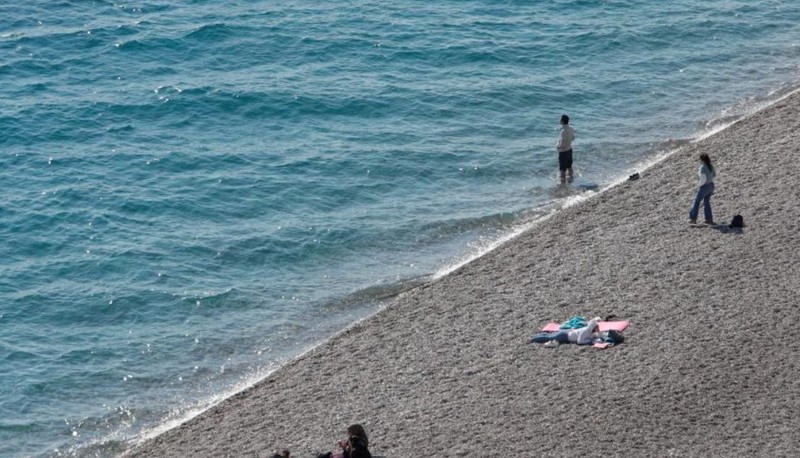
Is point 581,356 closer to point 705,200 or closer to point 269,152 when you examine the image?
point 705,200

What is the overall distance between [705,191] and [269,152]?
15403 millimetres

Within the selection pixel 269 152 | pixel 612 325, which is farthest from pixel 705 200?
pixel 269 152

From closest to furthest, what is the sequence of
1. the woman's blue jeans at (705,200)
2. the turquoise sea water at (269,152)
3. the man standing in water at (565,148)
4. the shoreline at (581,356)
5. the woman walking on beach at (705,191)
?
1. the shoreline at (581,356)
2. the woman walking on beach at (705,191)
3. the woman's blue jeans at (705,200)
4. the turquoise sea water at (269,152)
5. the man standing in water at (565,148)

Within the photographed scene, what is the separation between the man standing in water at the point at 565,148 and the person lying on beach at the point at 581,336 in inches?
457

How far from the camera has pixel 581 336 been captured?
83.1ft

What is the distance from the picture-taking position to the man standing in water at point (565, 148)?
3691 cm

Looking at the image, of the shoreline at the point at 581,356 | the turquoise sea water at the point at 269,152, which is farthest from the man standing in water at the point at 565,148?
the shoreline at the point at 581,356

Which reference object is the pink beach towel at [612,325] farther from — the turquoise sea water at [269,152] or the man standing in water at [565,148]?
the man standing in water at [565,148]

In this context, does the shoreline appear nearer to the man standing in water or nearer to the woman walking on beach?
the woman walking on beach

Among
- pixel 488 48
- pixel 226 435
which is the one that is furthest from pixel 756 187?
pixel 488 48

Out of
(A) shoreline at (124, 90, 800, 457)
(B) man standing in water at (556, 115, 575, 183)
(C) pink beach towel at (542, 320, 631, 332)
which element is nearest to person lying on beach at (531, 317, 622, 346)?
(C) pink beach towel at (542, 320, 631, 332)

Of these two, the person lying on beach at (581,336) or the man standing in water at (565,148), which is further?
the man standing in water at (565,148)

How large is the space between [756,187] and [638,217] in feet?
8.47

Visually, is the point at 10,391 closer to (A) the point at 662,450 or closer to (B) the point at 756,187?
(A) the point at 662,450
